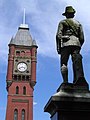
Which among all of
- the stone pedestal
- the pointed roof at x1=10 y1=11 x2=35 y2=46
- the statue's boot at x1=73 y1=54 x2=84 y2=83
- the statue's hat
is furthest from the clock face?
the stone pedestal

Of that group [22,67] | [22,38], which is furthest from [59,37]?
[22,38]

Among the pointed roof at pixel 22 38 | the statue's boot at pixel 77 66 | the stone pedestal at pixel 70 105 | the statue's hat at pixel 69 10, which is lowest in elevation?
the stone pedestal at pixel 70 105

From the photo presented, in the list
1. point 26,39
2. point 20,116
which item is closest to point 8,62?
point 26,39

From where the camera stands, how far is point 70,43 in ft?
18.1

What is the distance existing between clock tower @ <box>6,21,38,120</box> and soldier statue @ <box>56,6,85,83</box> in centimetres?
5384

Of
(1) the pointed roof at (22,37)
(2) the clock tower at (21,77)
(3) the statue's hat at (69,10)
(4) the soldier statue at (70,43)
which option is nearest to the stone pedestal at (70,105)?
(4) the soldier statue at (70,43)

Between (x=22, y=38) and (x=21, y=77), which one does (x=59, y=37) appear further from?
(x=22, y=38)

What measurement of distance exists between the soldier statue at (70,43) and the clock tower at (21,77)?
53.8 meters

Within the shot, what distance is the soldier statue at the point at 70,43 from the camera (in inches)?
215

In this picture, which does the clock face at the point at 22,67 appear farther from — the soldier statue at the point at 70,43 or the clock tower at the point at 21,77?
the soldier statue at the point at 70,43

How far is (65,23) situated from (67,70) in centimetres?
88

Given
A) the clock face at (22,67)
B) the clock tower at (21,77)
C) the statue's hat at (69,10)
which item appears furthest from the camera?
the clock face at (22,67)

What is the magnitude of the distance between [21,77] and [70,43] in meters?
56.5

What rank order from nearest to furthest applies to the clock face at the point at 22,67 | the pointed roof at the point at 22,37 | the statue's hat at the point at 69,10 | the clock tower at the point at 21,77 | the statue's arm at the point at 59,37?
the statue's arm at the point at 59,37 < the statue's hat at the point at 69,10 < the clock tower at the point at 21,77 < the clock face at the point at 22,67 < the pointed roof at the point at 22,37
